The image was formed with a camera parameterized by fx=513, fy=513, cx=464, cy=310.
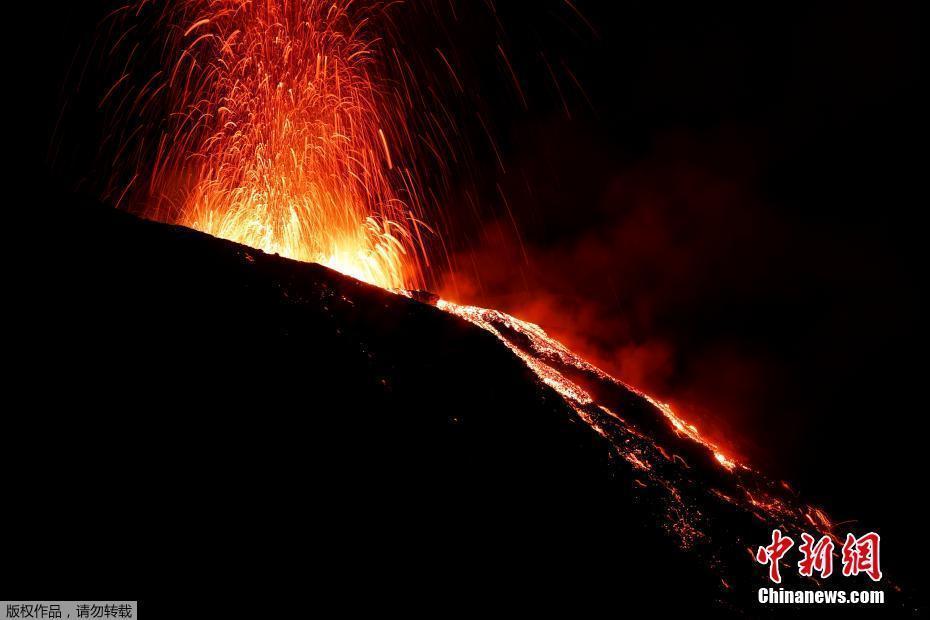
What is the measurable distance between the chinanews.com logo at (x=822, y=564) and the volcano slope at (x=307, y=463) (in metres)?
0.11

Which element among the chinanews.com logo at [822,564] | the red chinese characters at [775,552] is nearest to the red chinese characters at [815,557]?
the chinanews.com logo at [822,564]

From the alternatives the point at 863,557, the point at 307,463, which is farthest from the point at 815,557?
the point at 307,463

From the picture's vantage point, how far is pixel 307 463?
3.09 meters

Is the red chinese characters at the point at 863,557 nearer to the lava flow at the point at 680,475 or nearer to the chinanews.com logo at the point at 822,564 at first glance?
the chinanews.com logo at the point at 822,564

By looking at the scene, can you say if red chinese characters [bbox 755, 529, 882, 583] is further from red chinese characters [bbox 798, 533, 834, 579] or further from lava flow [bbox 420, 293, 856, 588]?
lava flow [bbox 420, 293, 856, 588]

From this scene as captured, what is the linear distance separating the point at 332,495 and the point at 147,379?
126cm

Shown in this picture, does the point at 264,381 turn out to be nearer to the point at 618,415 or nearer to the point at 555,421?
the point at 555,421

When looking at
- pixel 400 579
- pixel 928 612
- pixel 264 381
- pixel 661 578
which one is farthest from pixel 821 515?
pixel 264 381

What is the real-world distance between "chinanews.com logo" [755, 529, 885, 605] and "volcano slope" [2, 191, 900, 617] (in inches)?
4.4

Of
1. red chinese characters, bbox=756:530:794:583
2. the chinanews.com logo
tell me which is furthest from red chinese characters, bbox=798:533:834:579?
red chinese characters, bbox=756:530:794:583

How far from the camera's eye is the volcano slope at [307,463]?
2.57 m

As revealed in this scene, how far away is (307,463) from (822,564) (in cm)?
423

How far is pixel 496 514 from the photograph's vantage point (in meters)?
3.41

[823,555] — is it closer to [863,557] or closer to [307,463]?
[863,557]
